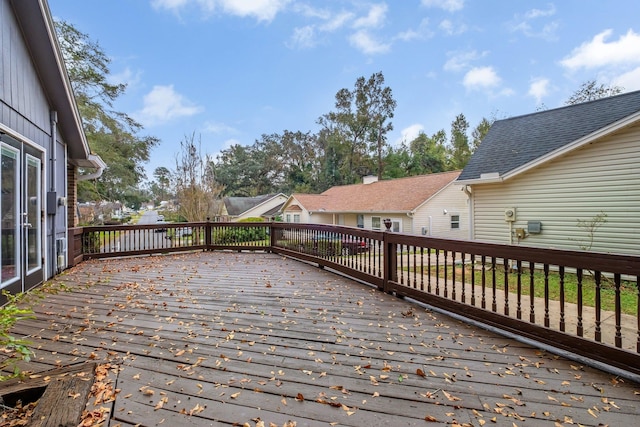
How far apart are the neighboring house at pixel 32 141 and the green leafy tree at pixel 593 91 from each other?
20.9 meters

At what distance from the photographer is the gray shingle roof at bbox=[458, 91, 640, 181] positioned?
7695 millimetres

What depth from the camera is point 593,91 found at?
15.8 meters

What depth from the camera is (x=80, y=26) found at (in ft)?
37.3

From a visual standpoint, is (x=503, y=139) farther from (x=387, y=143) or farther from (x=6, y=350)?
(x=387, y=143)

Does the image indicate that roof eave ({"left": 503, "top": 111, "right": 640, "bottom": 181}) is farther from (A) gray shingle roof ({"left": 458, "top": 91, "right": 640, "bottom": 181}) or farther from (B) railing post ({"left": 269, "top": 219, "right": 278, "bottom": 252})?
(B) railing post ({"left": 269, "top": 219, "right": 278, "bottom": 252})

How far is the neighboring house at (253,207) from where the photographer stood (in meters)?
27.8

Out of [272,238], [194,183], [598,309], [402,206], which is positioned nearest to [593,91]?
[402,206]

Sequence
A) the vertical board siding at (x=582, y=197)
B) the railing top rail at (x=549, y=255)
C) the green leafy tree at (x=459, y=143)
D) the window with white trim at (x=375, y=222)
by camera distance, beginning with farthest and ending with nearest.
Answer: the green leafy tree at (x=459, y=143) → the window with white trim at (x=375, y=222) → the vertical board siding at (x=582, y=197) → the railing top rail at (x=549, y=255)

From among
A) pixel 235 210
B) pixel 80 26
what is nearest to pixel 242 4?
pixel 80 26

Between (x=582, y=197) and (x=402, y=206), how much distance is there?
9308mm

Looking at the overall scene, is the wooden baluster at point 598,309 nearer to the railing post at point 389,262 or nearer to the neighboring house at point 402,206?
the railing post at point 389,262

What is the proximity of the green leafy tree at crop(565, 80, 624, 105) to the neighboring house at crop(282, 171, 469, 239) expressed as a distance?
736 centimetres

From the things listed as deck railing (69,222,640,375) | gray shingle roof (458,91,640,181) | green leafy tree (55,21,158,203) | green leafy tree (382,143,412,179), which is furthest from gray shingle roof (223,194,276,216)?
gray shingle roof (458,91,640,181)

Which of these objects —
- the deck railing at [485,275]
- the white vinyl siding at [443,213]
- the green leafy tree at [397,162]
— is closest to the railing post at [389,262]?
the deck railing at [485,275]
